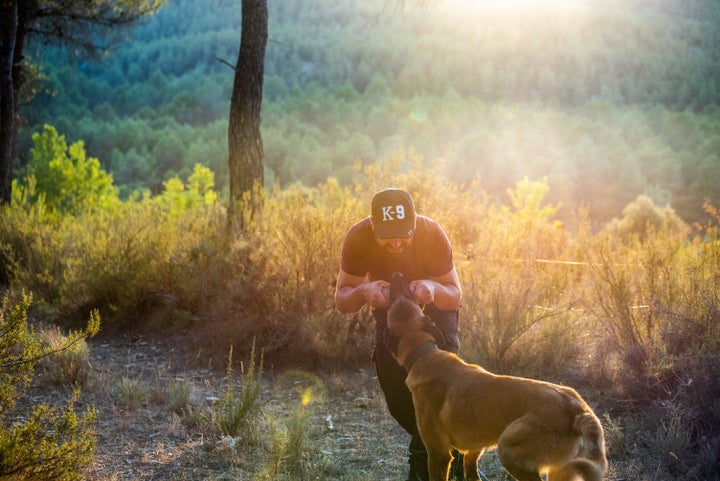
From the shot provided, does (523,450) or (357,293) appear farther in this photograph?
(357,293)

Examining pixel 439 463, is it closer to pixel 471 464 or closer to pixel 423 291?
pixel 471 464

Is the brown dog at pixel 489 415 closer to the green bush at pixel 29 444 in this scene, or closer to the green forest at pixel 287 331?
the green forest at pixel 287 331

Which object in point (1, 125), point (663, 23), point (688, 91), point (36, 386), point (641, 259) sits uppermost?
point (663, 23)

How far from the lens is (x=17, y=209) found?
11641 mm

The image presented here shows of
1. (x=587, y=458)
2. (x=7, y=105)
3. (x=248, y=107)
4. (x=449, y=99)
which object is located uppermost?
(x=449, y=99)

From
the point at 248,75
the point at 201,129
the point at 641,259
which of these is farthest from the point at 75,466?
the point at 201,129

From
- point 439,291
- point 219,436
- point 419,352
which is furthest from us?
point 219,436

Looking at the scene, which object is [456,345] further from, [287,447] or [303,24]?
[303,24]

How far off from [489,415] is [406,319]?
784mm

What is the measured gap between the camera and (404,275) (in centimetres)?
392

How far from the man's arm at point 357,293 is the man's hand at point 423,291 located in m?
0.18

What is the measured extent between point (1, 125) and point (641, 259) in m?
12.2

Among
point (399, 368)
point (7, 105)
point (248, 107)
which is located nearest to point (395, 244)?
point (399, 368)

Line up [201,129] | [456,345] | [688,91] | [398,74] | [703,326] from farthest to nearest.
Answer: [398,74] < [201,129] < [688,91] < [703,326] < [456,345]
